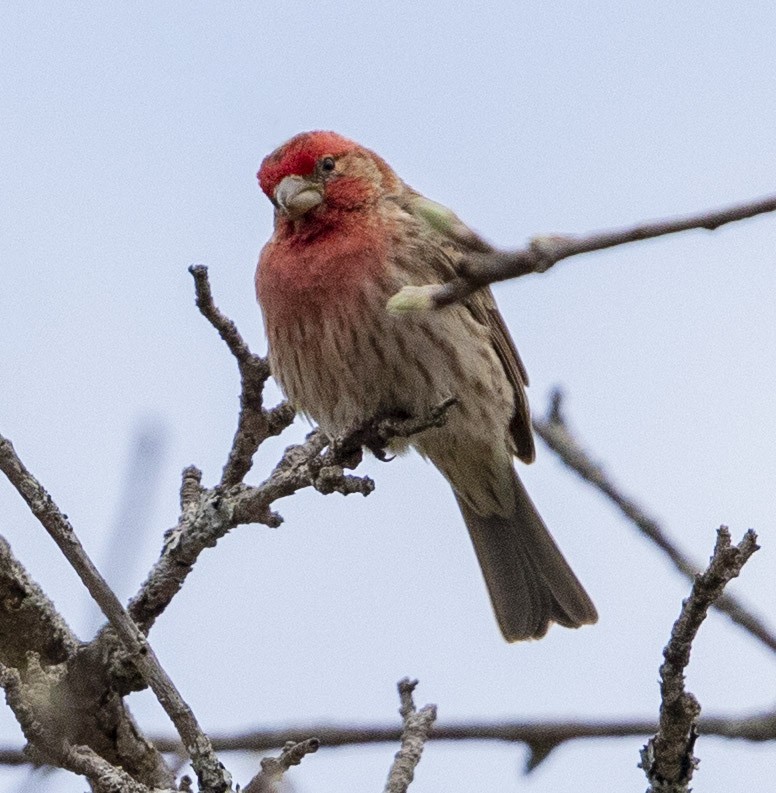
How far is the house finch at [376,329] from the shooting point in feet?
18.9

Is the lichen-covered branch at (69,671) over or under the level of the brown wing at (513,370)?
under

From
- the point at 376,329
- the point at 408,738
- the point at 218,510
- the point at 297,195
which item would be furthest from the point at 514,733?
the point at 297,195

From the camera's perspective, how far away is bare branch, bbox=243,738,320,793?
10.3 ft

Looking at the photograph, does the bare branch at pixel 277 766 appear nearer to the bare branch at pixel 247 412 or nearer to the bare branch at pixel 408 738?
the bare branch at pixel 408 738

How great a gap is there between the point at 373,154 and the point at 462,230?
179 inches

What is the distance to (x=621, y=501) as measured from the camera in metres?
4.14

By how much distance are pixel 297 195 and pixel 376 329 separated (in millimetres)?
877

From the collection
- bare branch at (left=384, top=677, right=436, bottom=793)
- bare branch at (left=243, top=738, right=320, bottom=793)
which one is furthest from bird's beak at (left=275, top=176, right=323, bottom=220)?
bare branch at (left=243, top=738, right=320, bottom=793)

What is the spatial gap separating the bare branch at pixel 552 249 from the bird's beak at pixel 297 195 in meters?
4.18

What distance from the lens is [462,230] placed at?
2133 mm

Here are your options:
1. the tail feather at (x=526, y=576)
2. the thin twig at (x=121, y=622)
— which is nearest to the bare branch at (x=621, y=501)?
the thin twig at (x=121, y=622)

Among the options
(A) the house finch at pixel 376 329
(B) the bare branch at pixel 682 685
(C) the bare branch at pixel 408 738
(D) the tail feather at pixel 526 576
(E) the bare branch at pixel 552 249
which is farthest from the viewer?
(D) the tail feather at pixel 526 576

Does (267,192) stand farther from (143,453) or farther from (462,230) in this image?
(462,230)

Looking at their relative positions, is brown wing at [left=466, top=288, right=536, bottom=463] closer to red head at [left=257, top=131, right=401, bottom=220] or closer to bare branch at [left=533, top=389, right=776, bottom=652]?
red head at [left=257, top=131, right=401, bottom=220]
